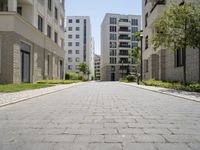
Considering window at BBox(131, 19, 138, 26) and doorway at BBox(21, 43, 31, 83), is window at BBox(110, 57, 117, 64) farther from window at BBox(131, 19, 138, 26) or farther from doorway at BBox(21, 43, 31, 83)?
doorway at BBox(21, 43, 31, 83)

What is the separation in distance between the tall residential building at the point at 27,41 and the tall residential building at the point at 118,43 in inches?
2317

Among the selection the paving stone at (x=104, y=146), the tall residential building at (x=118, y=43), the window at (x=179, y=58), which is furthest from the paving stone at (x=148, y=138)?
the tall residential building at (x=118, y=43)

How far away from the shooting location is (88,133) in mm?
5375

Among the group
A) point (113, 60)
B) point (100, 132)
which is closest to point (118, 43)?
point (113, 60)

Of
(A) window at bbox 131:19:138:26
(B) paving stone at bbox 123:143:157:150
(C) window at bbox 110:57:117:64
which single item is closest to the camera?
(B) paving stone at bbox 123:143:157:150

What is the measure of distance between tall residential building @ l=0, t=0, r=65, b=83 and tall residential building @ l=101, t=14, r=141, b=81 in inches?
2317

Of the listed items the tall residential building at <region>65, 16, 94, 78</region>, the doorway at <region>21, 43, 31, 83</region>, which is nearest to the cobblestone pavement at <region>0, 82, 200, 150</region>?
the doorway at <region>21, 43, 31, 83</region>

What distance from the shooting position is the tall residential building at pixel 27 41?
2284 cm

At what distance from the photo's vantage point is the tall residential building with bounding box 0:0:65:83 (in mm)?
22844

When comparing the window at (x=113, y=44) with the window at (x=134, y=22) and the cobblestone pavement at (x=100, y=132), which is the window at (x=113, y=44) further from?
the cobblestone pavement at (x=100, y=132)

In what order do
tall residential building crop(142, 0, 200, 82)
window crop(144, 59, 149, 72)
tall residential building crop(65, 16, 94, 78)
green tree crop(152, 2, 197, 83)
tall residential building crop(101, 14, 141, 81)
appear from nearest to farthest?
green tree crop(152, 2, 197, 83)
tall residential building crop(142, 0, 200, 82)
window crop(144, 59, 149, 72)
tall residential building crop(101, 14, 141, 81)
tall residential building crop(65, 16, 94, 78)

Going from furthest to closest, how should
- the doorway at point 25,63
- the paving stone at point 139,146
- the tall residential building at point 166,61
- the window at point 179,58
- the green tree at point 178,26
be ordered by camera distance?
the window at point 179,58
the doorway at point 25,63
the tall residential building at point 166,61
the green tree at point 178,26
the paving stone at point 139,146

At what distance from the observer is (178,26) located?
63.8ft

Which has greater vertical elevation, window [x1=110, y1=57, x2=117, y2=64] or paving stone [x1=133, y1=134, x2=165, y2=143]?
window [x1=110, y1=57, x2=117, y2=64]
